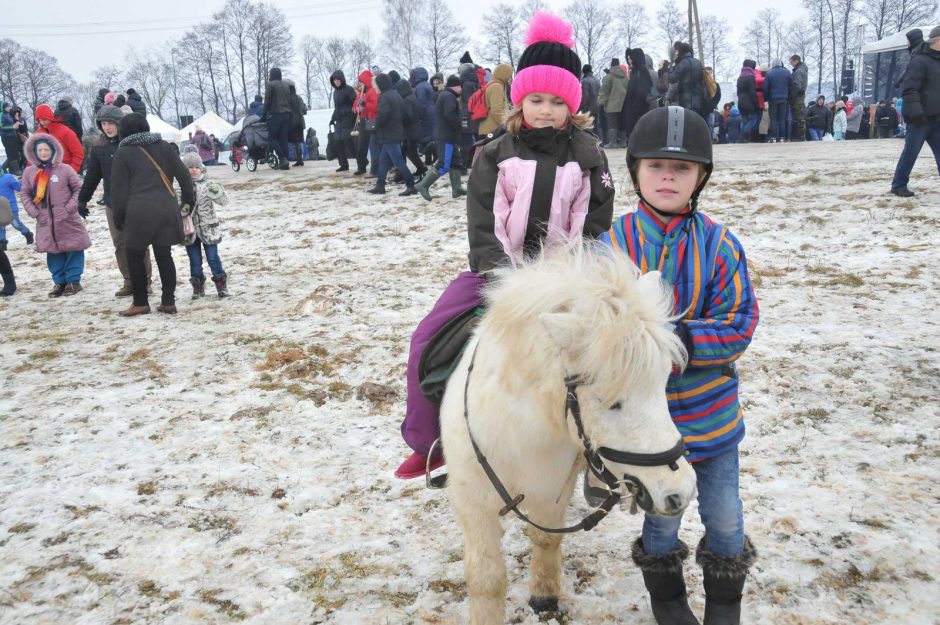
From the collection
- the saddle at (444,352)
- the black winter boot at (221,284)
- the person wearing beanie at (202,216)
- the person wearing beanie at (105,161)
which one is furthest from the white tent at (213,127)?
the saddle at (444,352)

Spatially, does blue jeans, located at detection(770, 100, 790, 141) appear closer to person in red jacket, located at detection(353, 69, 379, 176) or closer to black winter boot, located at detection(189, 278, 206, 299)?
person in red jacket, located at detection(353, 69, 379, 176)

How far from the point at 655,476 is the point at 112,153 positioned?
7658 mm

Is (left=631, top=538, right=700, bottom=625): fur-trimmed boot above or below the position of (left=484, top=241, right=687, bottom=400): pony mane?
below

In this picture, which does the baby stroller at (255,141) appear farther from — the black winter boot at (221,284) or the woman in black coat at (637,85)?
the black winter boot at (221,284)

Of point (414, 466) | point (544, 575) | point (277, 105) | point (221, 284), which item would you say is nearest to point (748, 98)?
point (277, 105)

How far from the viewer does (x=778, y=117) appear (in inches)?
647

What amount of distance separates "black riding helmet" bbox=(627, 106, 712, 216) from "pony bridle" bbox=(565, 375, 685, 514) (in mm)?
795

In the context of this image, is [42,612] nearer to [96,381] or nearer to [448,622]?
[448,622]

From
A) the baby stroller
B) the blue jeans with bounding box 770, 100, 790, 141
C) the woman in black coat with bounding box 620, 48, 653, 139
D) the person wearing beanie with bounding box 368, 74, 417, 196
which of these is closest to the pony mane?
the person wearing beanie with bounding box 368, 74, 417, 196

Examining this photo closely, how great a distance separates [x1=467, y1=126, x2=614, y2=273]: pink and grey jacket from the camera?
2.65 meters

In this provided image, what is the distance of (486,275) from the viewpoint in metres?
2.59

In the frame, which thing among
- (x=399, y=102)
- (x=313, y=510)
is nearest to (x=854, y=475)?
(x=313, y=510)

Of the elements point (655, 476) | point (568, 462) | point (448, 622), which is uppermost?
point (655, 476)

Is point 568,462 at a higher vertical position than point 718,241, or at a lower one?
lower
